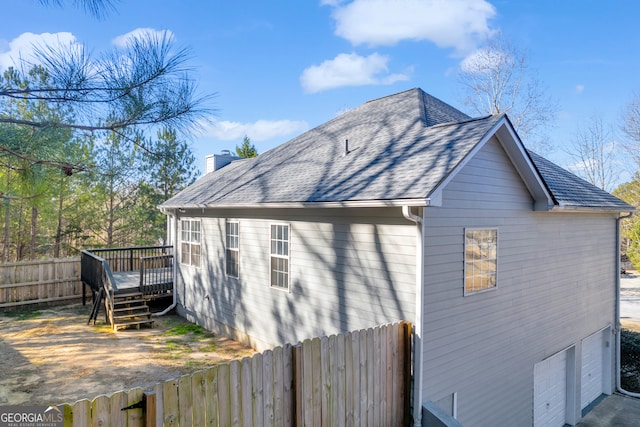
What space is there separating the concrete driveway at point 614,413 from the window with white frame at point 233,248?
846 centimetres

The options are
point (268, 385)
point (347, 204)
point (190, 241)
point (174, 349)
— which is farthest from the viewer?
point (190, 241)

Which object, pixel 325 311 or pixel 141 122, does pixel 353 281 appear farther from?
pixel 141 122

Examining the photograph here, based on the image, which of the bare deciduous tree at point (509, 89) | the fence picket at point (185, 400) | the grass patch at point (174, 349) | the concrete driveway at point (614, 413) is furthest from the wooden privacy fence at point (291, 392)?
the bare deciduous tree at point (509, 89)

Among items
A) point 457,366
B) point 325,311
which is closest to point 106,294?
point 325,311

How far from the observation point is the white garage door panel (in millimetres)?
9055

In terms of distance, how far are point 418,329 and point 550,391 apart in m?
4.92

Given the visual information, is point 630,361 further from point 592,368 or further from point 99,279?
point 99,279

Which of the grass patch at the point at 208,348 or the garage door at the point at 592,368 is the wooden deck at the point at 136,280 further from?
the garage door at the point at 592,368

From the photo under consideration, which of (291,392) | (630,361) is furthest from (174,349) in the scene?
(630,361)


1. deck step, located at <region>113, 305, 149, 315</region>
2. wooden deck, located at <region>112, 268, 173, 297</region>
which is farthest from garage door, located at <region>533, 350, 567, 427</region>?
wooden deck, located at <region>112, 268, 173, 297</region>

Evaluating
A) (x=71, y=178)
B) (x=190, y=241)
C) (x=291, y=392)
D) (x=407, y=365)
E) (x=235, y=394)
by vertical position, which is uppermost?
A: (x=71, y=178)

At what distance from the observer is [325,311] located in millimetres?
6820

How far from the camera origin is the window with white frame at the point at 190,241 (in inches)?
449

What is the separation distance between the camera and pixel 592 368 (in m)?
9.45
